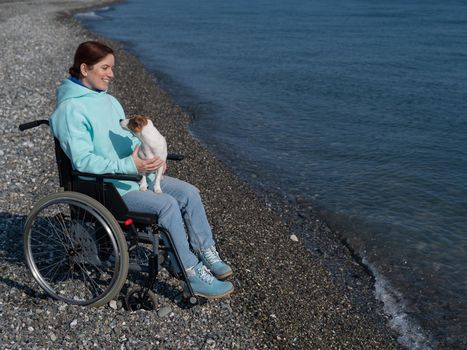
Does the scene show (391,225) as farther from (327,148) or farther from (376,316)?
(327,148)

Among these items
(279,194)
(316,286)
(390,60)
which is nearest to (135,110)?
(279,194)

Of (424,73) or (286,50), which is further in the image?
(286,50)

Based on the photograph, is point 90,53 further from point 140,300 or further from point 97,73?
point 140,300

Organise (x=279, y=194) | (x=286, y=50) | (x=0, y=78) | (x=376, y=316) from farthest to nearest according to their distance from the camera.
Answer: (x=286, y=50), (x=0, y=78), (x=279, y=194), (x=376, y=316)

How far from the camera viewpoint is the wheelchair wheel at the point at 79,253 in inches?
174

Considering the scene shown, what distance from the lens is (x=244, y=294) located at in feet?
18.2

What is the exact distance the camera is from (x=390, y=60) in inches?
849

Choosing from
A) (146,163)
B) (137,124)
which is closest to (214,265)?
(146,163)

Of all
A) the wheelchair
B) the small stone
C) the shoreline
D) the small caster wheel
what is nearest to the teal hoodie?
the wheelchair

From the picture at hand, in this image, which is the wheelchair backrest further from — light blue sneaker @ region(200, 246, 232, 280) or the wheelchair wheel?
light blue sneaker @ region(200, 246, 232, 280)

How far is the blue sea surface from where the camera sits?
298 inches

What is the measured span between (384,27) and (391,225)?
24198 millimetres

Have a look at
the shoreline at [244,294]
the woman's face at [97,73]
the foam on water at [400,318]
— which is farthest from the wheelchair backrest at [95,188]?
the foam on water at [400,318]

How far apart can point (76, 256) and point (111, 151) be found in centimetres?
93
